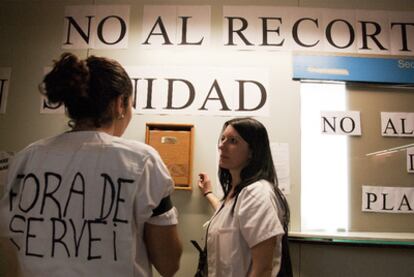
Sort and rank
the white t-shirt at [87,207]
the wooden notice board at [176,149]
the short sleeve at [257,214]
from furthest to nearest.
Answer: the wooden notice board at [176,149], the short sleeve at [257,214], the white t-shirt at [87,207]

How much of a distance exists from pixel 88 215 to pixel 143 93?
104 cm

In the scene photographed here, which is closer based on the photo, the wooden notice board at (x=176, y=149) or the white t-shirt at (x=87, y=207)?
the white t-shirt at (x=87, y=207)

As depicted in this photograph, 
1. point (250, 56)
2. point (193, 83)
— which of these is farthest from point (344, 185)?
point (193, 83)

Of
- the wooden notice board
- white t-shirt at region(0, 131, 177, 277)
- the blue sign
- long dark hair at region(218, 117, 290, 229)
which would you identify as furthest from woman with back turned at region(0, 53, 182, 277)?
the blue sign

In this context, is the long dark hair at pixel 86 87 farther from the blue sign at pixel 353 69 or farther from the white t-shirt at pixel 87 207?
the blue sign at pixel 353 69

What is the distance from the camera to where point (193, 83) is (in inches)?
65.0

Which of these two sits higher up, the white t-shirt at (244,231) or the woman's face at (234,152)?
the woman's face at (234,152)

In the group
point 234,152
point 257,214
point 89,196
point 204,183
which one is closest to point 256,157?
point 234,152

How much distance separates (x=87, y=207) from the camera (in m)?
0.70

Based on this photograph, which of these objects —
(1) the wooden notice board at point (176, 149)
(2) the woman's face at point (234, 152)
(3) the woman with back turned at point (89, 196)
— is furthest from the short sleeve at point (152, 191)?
(1) the wooden notice board at point (176, 149)

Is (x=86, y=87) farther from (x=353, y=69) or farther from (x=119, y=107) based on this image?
(x=353, y=69)

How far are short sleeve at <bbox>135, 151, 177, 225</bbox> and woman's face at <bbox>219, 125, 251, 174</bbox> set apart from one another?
52 cm

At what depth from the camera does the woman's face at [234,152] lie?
4.05 feet

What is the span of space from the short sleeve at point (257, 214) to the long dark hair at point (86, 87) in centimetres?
56
